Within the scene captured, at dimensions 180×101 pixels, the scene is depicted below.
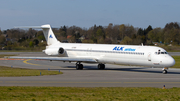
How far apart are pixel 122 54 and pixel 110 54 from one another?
5.82 ft

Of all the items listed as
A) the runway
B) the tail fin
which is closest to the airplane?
the tail fin

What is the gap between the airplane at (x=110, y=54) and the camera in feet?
85.5

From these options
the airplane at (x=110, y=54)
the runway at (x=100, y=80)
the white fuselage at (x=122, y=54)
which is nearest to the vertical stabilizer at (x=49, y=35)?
the airplane at (x=110, y=54)

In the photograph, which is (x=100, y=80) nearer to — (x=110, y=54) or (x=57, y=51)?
(x=110, y=54)

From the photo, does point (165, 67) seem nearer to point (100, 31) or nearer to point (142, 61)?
point (142, 61)

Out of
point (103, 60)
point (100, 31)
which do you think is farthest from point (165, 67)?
point (100, 31)

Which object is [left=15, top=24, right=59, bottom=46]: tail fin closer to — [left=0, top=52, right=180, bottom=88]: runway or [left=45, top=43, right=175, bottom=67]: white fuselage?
[left=45, top=43, right=175, bottom=67]: white fuselage

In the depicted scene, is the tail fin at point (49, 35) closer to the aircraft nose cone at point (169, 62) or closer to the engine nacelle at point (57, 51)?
the engine nacelle at point (57, 51)

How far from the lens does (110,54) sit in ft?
98.4

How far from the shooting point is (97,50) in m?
31.9

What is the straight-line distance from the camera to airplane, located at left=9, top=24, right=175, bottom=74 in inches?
1025

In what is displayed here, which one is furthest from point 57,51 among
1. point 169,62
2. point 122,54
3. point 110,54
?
point 169,62

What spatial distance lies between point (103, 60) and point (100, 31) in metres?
107

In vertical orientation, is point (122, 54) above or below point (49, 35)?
below
